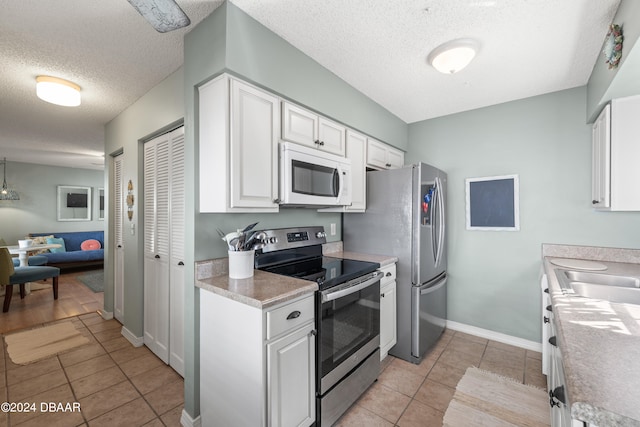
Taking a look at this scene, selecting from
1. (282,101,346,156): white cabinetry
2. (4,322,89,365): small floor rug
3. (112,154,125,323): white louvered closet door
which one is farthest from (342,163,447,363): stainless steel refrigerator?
(4,322,89,365): small floor rug

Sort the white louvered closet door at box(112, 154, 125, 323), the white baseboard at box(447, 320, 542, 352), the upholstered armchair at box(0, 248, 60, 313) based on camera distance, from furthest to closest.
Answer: the upholstered armchair at box(0, 248, 60, 313) < the white louvered closet door at box(112, 154, 125, 323) < the white baseboard at box(447, 320, 542, 352)

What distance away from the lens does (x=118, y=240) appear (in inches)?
128

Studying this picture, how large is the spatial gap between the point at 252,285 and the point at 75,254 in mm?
6660

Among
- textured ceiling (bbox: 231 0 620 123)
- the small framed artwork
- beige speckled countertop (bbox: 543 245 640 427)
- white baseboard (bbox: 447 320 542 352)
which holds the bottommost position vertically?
white baseboard (bbox: 447 320 542 352)

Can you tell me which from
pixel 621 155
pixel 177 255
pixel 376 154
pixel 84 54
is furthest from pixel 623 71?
pixel 84 54

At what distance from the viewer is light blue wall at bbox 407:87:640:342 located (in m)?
2.50

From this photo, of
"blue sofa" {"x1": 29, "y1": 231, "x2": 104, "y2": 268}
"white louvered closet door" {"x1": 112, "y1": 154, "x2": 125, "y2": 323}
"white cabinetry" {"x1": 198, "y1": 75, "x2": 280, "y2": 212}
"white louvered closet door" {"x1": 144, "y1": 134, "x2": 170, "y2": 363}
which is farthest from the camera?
"blue sofa" {"x1": 29, "y1": 231, "x2": 104, "y2": 268}

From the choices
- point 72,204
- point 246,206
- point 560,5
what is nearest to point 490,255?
point 560,5

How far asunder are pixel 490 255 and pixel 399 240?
1.22 metres

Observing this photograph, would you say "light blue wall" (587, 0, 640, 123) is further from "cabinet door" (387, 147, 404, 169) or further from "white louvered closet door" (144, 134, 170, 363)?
"white louvered closet door" (144, 134, 170, 363)

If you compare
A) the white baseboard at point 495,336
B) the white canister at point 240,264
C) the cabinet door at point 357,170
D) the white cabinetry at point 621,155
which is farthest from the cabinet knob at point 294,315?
the white baseboard at point 495,336

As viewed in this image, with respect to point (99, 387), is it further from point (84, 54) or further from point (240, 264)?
point (84, 54)

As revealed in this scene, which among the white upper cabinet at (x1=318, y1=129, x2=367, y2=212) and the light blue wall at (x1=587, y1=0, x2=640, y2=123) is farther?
the white upper cabinet at (x1=318, y1=129, x2=367, y2=212)

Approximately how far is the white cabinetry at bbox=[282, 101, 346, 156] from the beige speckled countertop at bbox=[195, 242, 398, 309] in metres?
0.97
